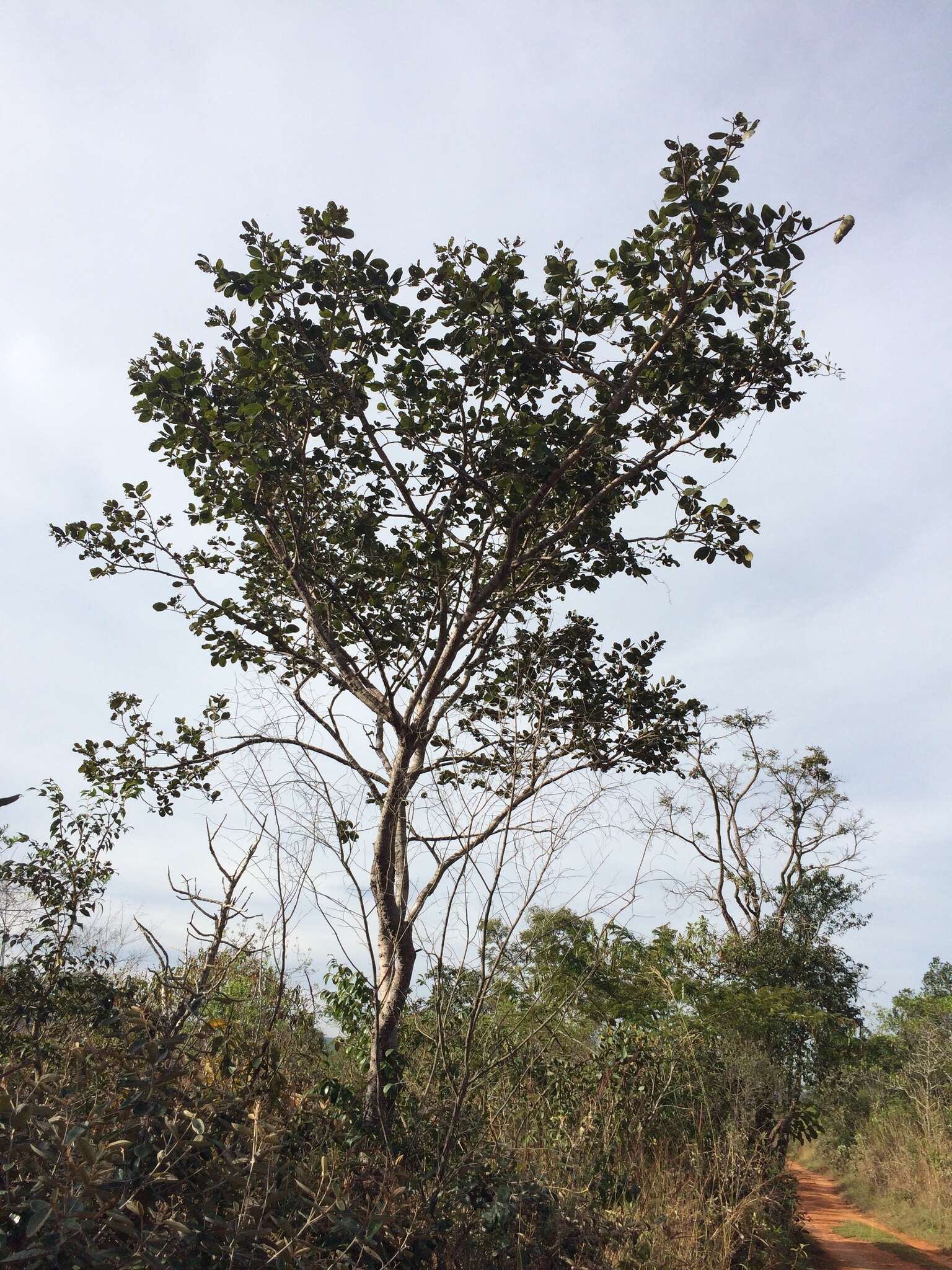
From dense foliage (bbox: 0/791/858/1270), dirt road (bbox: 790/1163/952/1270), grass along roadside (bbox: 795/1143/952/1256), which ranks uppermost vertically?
dense foliage (bbox: 0/791/858/1270)

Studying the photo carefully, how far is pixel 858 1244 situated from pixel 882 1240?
0.43 meters

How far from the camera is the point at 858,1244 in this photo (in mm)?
8930

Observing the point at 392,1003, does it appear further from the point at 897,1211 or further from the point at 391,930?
the point at 897,1211

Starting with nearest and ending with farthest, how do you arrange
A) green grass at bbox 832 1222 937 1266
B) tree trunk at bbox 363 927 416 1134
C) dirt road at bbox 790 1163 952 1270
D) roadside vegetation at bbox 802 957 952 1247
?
A: 1. tree trunk at bbox 363 927 416 1134
2. dirt road at bbox 790 1163 952 1270
3. green grass at bbox 832 1222 937 1266
4. roadside vegetation at bbox 802 957 952 1247

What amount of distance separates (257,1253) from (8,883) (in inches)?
183

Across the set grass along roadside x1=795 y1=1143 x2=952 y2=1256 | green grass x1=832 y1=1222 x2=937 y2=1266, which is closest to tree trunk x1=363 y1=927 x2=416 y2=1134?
green grass x1=832 y1=1222 x2=937 y2=1266

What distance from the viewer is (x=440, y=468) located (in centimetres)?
550

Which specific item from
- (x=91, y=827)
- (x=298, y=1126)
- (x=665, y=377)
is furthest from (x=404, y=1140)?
(x=665, y=377)

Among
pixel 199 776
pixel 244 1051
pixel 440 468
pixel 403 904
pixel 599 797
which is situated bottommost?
pixel 244 1051

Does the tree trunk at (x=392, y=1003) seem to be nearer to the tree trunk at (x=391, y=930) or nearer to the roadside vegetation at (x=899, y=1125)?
the tree trunk at (x=391, y=930)

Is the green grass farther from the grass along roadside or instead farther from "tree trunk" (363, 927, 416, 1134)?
"tree trunk" (363, 927, 416, 1134)

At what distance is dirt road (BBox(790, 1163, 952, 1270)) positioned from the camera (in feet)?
25.6

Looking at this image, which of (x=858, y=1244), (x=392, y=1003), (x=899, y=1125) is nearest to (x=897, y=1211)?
(x=858, y=1244)

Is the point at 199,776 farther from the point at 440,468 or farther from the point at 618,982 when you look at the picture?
the point at 618,982
